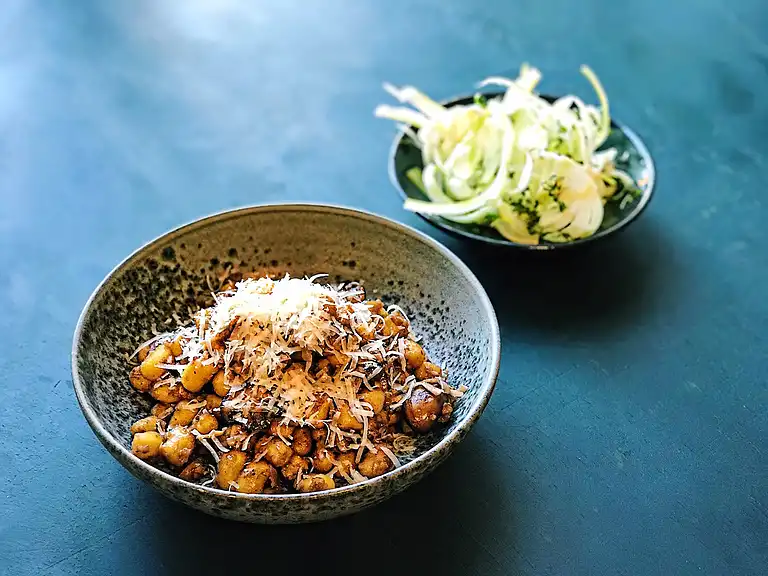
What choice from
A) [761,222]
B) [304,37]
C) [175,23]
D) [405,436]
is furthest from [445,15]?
[405,436]

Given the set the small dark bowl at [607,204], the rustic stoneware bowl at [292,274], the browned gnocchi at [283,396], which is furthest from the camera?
the small dark bowl at [607,204]

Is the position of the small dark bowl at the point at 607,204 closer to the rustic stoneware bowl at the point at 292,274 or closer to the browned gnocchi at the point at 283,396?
the rustic stoneware bowl at the point at 292,274

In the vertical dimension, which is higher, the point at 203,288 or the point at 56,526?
the point at 203,288

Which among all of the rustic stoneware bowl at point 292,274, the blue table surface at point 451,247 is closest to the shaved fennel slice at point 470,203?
the blue table surface at point 451,247

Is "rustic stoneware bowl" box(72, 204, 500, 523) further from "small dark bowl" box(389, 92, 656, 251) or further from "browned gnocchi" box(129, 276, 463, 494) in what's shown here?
"small dark bowl" box(389, 92, 656, 251)

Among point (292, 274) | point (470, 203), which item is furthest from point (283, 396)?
point (470, 203)

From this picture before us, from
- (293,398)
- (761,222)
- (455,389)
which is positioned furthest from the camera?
(761,222)

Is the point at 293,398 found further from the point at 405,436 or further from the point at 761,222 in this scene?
the point at 761,222
